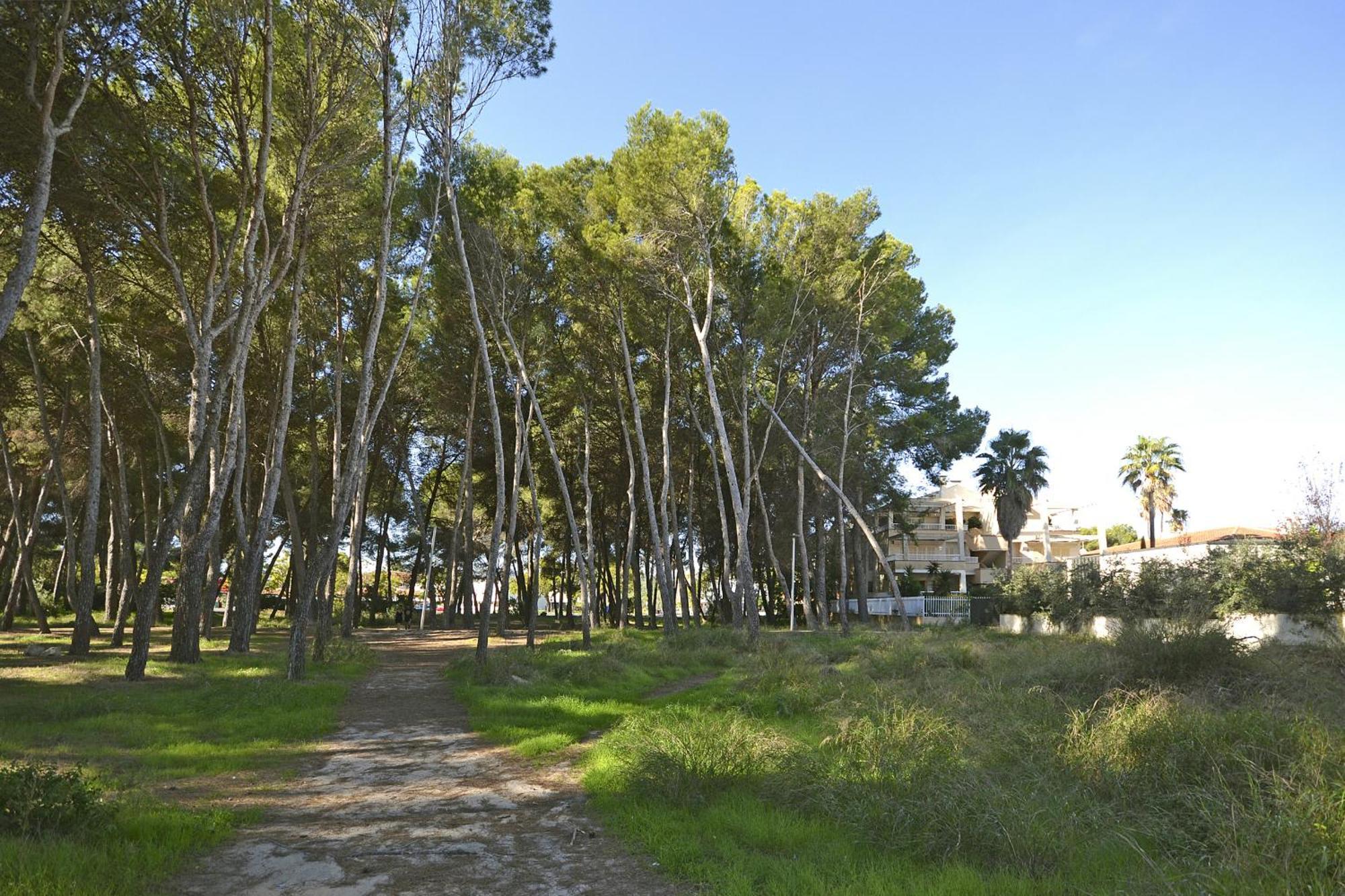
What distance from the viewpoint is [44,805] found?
457 centimetres

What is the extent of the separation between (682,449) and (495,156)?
13.6 m

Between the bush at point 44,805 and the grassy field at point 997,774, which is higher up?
the bush at point 44,805

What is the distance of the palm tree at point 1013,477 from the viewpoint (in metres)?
35.6

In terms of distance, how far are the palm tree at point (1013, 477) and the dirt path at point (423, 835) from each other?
1285 inches

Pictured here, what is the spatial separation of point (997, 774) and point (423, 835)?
435 cm

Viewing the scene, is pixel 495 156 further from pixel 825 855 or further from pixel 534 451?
pixel 825 855

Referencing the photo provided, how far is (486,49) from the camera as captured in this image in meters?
15.0

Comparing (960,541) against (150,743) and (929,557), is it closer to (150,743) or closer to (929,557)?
(929,557)

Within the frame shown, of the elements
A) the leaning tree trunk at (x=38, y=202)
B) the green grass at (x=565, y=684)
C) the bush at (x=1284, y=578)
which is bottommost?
the green grass at (x=565, y=684)

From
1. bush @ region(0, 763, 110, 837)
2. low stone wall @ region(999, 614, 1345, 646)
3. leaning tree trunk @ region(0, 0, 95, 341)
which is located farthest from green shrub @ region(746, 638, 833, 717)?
leaning tree trunk @ region(0, 0, 95, 341)

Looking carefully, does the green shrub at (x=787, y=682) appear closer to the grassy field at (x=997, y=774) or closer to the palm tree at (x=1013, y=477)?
the grassy field at (x=997, y=774)

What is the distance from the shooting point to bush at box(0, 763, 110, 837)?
4414mm

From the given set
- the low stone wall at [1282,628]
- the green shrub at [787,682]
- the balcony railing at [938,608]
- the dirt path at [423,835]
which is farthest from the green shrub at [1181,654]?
the balcony railing at [938,608]

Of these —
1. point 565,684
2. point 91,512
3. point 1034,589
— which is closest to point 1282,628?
point 1034,589
